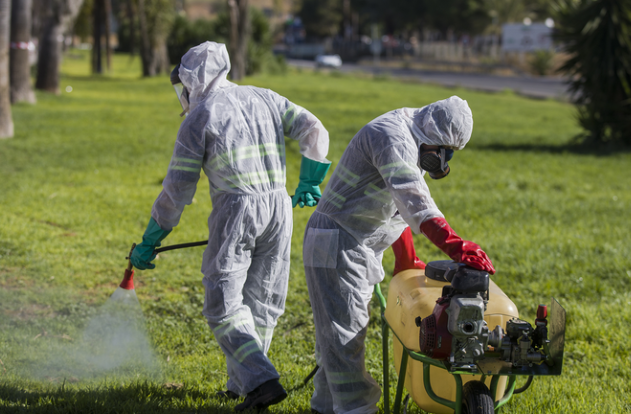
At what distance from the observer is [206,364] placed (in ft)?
13.2

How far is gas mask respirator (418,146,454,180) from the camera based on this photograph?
9.27ft

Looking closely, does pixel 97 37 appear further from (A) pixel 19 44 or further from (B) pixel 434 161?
(B) pixel 434 161

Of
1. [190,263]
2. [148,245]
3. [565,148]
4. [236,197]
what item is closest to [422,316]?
[236,197]

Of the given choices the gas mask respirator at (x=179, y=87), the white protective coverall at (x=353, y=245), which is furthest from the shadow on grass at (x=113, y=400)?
the gas mask respirator at (x=179, y=87)

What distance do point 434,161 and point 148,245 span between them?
60.2 inches

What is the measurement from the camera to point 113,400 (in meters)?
3.40

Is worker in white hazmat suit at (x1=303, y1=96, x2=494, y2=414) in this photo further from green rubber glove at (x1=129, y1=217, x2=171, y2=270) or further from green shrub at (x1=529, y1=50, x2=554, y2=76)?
green shrub at (x1=529, y1=50, x2=554, y2=76)

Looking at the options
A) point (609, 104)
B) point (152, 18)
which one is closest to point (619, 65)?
point (609, 104)

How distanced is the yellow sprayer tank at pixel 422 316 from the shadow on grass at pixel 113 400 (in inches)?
40.5

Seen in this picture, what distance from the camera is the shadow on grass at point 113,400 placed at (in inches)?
130

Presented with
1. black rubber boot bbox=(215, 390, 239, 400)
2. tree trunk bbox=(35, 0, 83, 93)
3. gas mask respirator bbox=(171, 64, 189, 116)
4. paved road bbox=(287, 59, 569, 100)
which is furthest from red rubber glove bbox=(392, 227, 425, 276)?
paved road bbox=(287, 59, 569, 100)

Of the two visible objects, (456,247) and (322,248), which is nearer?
(456,247)

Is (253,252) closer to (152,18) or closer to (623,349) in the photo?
(623,349)

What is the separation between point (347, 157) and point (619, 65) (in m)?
11.4
